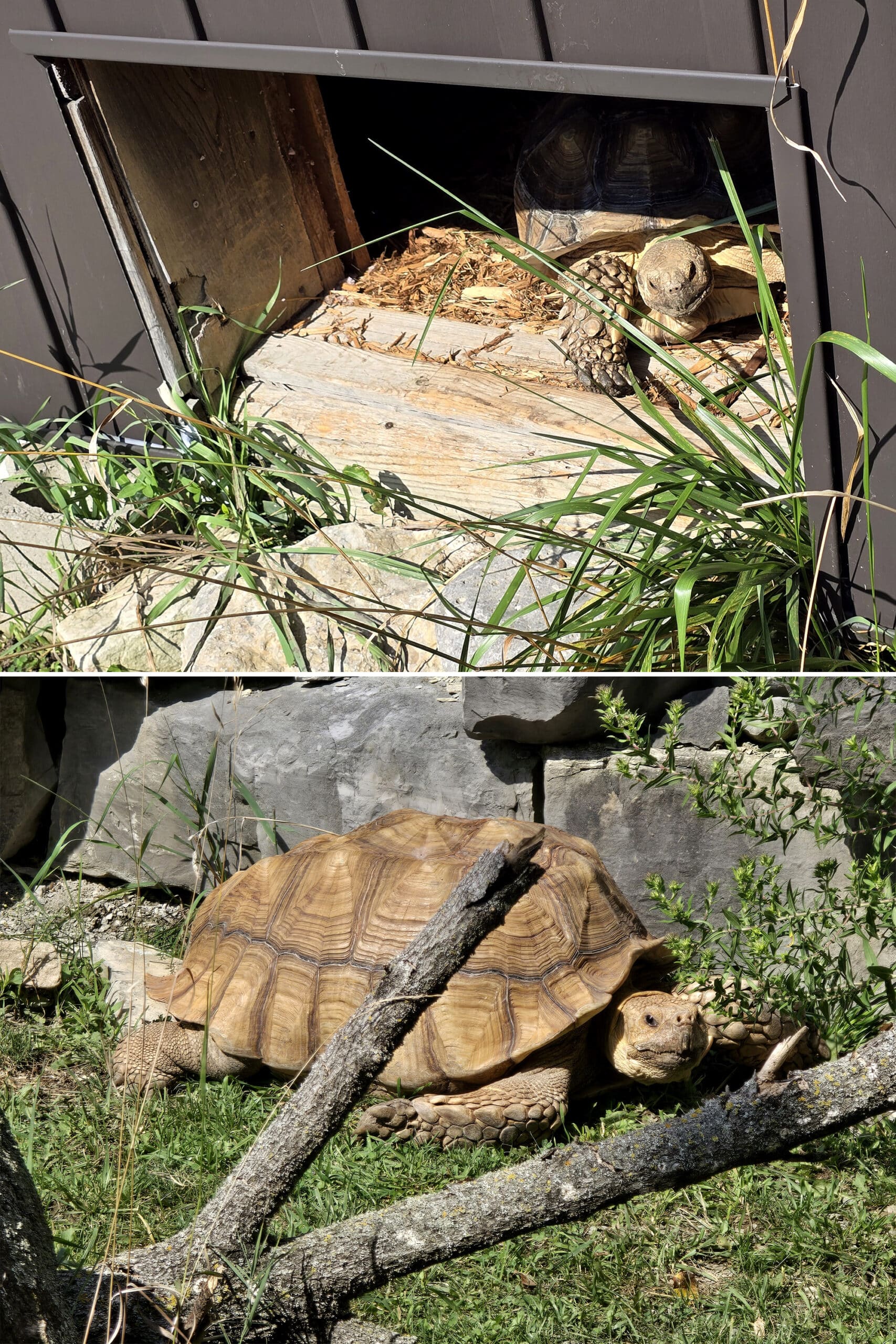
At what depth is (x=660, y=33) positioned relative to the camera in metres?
2.41

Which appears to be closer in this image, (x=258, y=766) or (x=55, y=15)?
(x=258, y=766)

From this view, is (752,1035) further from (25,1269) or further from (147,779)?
(147,779)

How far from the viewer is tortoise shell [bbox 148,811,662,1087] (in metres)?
2.43

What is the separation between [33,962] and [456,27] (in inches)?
101

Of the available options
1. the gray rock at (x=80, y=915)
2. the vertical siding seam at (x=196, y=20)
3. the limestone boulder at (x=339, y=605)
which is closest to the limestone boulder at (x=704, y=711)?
the limestone boulder at (x=339, y=605)

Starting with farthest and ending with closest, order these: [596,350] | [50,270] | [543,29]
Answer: [50,270] → [596,350] → [543,29]

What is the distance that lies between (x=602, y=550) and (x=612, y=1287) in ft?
4.58

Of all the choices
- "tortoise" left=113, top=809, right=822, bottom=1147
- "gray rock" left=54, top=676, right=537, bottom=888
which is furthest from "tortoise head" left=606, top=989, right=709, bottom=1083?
"gray rock" left=54, top=676, right=537, bottom=888

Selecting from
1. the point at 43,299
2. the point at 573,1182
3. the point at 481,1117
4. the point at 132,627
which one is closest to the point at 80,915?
the point at 132,627

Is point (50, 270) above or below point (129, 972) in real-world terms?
above

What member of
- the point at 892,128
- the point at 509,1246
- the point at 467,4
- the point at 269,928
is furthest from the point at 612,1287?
the point at 467,4

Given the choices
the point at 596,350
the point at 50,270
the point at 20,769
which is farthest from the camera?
the point at 50,270

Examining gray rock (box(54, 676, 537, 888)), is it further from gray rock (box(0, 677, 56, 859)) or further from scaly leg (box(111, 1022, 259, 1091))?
scaly leg (box(111, 1022, 259, 1091))

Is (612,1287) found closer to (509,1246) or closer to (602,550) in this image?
(509,1246)
